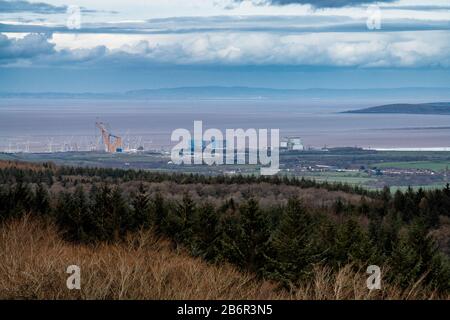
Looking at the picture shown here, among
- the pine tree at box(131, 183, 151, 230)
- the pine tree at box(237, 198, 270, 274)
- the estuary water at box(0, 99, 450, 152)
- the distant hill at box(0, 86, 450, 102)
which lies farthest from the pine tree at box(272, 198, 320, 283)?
the estuary water at box(0, 99, 450, 152)

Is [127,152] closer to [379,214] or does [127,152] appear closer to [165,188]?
[165,188]

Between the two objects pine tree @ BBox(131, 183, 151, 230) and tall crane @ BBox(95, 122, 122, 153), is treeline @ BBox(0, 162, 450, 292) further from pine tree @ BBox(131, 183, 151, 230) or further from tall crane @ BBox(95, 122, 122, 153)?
tall crane @ BBox(95, 122, 122, 153)

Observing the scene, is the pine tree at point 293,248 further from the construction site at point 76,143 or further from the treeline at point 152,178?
the construction site at point 76,143

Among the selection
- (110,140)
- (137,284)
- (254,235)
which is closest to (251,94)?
(110,140)

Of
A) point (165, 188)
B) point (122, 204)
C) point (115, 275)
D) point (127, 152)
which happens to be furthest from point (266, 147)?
point (115, 275)

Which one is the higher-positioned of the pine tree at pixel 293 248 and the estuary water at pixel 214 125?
the estuary water at pixel 214 125

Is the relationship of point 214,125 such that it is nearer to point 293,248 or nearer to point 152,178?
point 152,178

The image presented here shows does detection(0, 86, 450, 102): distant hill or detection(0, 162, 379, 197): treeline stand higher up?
detection(0, 86, 450, 102): distant hill

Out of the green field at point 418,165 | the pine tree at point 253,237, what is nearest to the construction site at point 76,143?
the green field at point 418,165

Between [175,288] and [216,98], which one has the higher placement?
[216,98]

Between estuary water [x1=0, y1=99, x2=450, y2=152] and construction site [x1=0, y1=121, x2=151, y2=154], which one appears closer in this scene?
construction site [x1=0, y1=121, x2=151, y2=154]

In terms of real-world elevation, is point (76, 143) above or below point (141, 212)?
above
